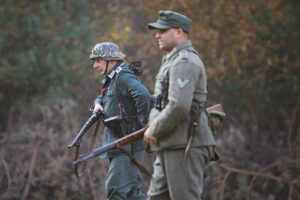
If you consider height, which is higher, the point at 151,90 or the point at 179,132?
the point at 151,90

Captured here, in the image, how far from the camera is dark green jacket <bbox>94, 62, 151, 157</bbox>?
22.4 ft

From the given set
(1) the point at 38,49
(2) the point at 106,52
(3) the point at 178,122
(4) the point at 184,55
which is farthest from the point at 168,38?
(1) the point at 38,49

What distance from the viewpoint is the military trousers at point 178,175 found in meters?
5.34

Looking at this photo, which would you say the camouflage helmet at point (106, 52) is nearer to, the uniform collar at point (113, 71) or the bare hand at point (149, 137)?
the uniform collar at point (113, 71)

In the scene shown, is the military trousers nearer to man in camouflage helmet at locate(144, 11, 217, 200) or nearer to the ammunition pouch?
man in camouflage helmet at locate(144, 11, 217, 200)

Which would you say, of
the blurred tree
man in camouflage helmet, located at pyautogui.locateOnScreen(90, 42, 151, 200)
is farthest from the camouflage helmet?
the blurred tree

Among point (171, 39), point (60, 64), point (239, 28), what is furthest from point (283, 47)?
point (171, 39)

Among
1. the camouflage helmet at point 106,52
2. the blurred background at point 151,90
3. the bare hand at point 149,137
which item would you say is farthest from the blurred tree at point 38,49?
the bare hand at point 149,137

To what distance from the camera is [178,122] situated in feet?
17.4

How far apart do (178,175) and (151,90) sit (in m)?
10.6

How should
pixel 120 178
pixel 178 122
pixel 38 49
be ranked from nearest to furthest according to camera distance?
pixel 178 122
pixel 120 178
pixel 38 49

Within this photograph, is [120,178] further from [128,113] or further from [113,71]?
[113,71]

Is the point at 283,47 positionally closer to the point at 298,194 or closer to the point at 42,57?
the point at 298,194

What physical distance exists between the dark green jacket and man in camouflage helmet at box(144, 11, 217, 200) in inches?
52.2
